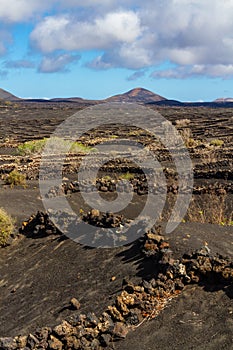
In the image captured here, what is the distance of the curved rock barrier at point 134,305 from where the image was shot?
568 centimetres

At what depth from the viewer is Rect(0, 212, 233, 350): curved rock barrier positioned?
5680mm

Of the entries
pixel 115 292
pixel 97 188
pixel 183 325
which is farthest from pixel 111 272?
pixel 97 188

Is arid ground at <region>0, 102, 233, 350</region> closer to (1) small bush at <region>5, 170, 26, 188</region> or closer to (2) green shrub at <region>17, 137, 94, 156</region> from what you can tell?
(1) small bush at <region>5, 170, 26, 188</region>

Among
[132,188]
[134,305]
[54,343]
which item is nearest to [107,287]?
[134,305]

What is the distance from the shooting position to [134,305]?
612cm

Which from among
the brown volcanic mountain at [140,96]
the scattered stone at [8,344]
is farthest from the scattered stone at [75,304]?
the brown volcanic mountain at [140,96]

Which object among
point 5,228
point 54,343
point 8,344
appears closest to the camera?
point 54,343

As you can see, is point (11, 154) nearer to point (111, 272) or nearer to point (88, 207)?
point (88, 207)

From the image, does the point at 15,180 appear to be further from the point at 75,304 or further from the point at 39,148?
the point at 39,148

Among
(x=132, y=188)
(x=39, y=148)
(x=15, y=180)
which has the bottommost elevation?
(x=132, y=188)

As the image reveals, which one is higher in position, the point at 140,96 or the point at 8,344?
the point at 140,96

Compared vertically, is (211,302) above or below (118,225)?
below

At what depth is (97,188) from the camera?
14578mm

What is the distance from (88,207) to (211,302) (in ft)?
22.9
